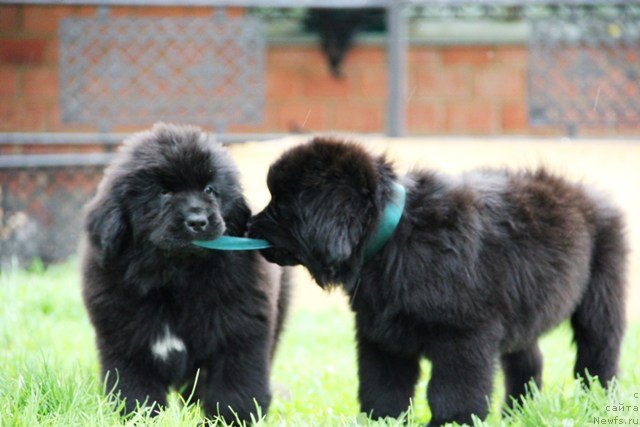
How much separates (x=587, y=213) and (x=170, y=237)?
178 centimetres

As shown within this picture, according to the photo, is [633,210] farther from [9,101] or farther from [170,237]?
[9,101]

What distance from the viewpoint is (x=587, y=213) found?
4180 mm

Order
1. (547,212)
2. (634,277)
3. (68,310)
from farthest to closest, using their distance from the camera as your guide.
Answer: (634,277), (68,310), (547,212)

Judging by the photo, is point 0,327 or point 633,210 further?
point 633,210

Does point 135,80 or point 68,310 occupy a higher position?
point 135,80


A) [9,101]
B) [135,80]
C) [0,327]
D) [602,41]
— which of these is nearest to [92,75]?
[135,80]

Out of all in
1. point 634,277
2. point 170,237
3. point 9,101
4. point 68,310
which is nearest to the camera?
point 170,237

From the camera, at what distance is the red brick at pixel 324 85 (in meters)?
9.78

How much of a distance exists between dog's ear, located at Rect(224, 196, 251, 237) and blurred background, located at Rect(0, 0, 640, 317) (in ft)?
6.96

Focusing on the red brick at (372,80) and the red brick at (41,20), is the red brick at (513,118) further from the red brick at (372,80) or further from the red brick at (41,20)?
the red brick at (41,20)

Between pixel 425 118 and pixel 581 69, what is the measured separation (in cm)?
235

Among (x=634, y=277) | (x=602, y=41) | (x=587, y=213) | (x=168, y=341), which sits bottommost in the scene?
(x=634, y=277)

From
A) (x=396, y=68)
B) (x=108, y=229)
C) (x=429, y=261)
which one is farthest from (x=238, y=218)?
(x=396, y=68)

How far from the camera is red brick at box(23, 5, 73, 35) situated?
934 cm
